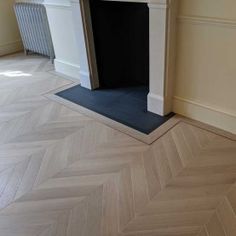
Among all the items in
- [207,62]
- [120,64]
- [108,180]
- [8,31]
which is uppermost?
[207,62]

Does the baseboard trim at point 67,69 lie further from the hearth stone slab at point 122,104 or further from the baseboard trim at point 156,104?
the baseboard trim at point 156,104

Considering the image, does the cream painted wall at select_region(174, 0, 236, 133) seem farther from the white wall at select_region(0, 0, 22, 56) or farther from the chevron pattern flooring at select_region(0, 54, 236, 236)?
the white wall at select_region(0, 0, 22, 56)

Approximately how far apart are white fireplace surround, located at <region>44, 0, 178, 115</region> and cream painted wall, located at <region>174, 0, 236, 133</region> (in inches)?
3.4

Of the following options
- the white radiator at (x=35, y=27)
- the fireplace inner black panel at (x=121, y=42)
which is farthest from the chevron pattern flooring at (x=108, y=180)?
the white radiator at (x=35, y=27)

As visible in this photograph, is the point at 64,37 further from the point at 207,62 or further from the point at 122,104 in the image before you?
the point at 207,62

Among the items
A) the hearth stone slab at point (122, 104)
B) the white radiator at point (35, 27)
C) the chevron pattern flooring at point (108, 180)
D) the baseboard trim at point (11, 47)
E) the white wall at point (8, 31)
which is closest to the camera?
the chevron pattern flooring at point (108, 180)

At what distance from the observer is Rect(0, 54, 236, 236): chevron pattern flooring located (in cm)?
150

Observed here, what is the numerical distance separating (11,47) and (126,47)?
2.42m

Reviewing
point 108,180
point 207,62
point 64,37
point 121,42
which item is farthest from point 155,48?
point 64,37

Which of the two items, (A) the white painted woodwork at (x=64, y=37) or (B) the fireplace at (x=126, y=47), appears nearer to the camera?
(B) the fireplace at (x=126, y=47)

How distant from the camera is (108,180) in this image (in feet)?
5.90

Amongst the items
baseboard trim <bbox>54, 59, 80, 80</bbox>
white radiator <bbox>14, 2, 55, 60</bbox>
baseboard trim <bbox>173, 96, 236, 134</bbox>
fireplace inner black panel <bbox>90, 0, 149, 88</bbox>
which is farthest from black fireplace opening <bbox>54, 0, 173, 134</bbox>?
white radiator <bbox>14, 2, 55, 60</bbox>

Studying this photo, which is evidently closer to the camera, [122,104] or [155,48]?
[155,48]

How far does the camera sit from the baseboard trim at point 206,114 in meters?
2.15
